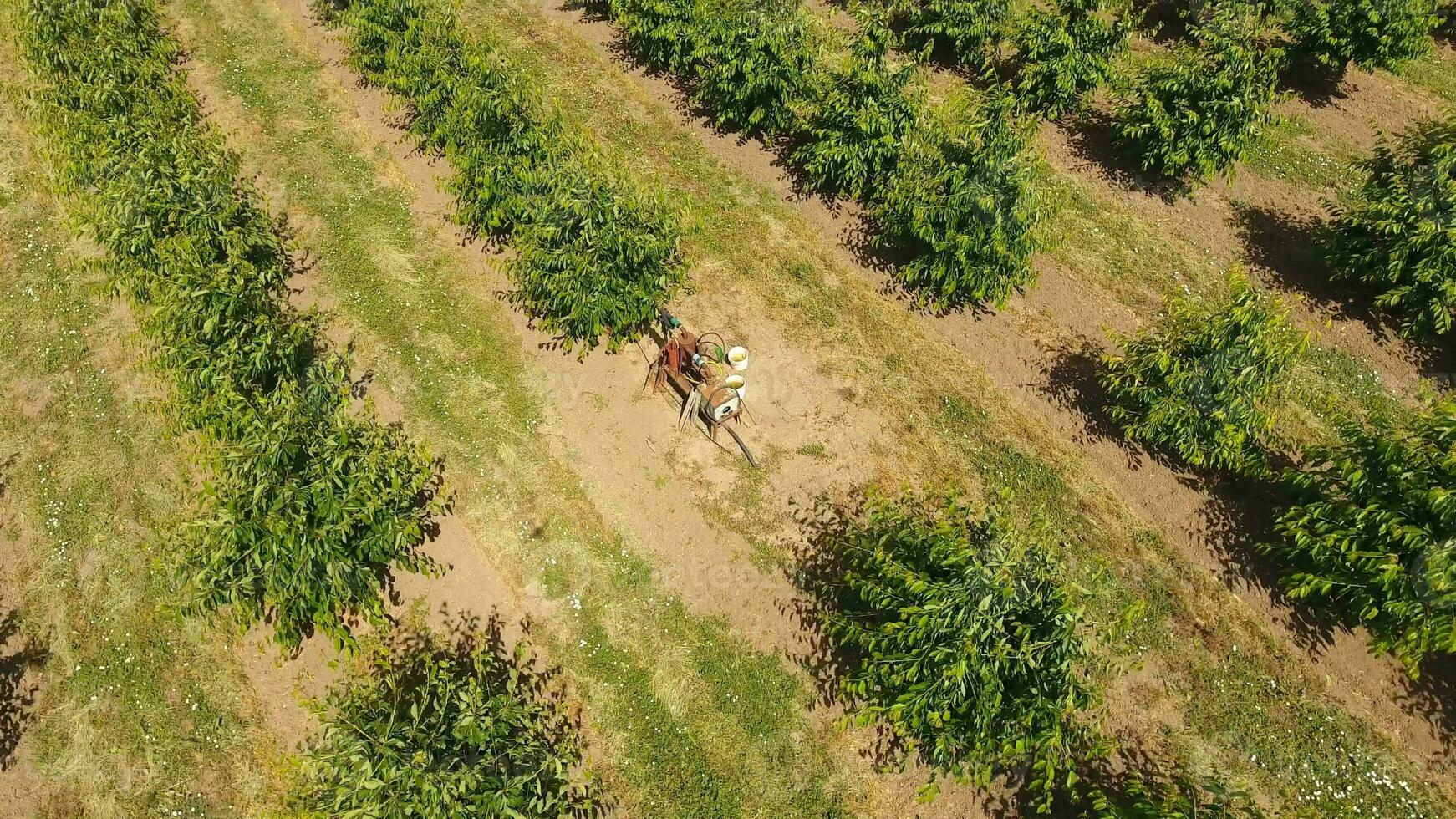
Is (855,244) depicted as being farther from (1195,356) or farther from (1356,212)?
(1356,212)

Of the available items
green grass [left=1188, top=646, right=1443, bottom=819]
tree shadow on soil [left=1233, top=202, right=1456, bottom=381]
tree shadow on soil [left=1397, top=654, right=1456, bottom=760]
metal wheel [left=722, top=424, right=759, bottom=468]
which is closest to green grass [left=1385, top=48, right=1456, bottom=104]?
tree shadow on soil [left=1233, top=202, right=1456, bottom=381]

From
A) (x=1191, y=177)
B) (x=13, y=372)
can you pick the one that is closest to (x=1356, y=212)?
(x=1191, y=177)

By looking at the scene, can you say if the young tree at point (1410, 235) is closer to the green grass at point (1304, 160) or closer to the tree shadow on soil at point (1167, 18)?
the green grass at point (1304, 160)

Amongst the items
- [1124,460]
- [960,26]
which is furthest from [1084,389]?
[960,26]

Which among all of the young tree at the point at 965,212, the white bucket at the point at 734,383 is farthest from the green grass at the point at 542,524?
the young tree at the point at 965,212

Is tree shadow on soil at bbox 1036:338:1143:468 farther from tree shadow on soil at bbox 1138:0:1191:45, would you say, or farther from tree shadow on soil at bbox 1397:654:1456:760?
tree shadow on soil at bbox 1138:0:1191:45
